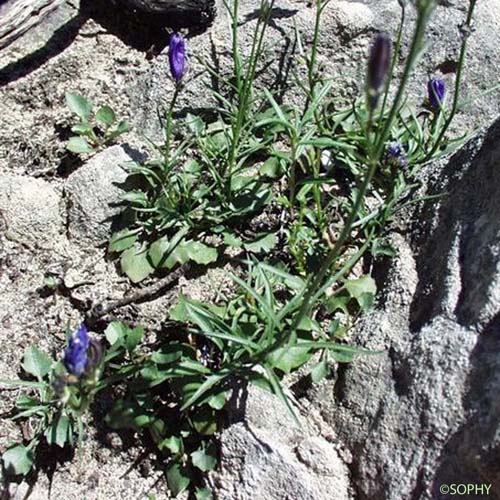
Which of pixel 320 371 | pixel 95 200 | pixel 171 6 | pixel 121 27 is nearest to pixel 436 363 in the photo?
pixel 320 371

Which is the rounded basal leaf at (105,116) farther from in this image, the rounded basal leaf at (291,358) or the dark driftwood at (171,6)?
the rounded basal leaf at (291,358)

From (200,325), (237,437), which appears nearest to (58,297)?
(200,325)

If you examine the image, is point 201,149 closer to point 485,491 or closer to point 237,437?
point 237,437

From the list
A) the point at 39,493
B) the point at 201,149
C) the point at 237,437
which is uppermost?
the point at 201,149

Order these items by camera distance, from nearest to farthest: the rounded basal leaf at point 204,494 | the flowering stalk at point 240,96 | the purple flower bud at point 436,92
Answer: the rounded basal leaf at point 204,494 < the flowering stalk at point 240,96 < the purple flower bud at point 436,92

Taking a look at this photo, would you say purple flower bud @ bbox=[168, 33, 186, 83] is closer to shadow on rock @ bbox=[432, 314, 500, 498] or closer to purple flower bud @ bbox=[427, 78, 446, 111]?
purple flower bud @ bbox=[427, 78, 446, 111]

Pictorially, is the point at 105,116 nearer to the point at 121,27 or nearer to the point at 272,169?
the point at 121,27

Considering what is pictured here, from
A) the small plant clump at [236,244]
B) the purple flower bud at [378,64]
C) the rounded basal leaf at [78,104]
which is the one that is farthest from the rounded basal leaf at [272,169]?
the purple flower bud at [378,64]
